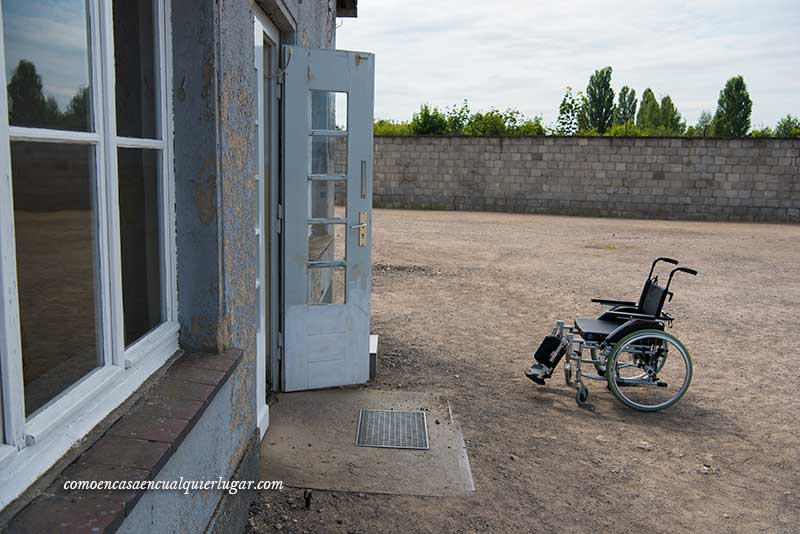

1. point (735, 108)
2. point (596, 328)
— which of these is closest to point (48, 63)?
point (596, 328)

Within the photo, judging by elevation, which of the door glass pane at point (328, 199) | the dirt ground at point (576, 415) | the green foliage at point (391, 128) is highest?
the green foliage at point (391, 128)

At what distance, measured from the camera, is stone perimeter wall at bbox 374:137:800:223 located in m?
19.2

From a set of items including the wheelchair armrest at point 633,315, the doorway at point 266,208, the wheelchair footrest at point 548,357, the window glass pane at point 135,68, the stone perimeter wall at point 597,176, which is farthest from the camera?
the stone perimeter wall at point 597,176

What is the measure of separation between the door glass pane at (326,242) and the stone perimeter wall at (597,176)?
16926mm

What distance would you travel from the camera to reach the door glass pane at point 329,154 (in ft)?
13.7

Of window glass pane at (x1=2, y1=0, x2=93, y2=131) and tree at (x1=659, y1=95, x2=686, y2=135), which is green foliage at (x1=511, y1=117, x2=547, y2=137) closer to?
window glass pane at (x1=2, y1=0, x2=93, y2=131)

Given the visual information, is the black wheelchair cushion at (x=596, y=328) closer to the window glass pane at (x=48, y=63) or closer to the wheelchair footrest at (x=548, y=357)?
the wheelchair footrest at (x=548, y=357)

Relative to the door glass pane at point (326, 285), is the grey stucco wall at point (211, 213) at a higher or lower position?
higher

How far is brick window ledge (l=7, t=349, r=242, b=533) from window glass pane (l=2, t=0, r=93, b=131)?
78 cm

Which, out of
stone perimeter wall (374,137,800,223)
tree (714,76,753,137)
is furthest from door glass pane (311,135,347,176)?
tree (714,76,753,137)

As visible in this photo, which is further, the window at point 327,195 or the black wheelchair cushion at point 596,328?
the black wheelchair cushion at point 596,328

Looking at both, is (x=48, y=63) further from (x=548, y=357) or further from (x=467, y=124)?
(x=467, y=124)

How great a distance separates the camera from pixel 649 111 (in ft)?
198

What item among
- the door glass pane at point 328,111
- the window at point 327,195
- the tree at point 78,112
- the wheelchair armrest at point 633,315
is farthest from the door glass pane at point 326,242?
the tree at point 78,112
